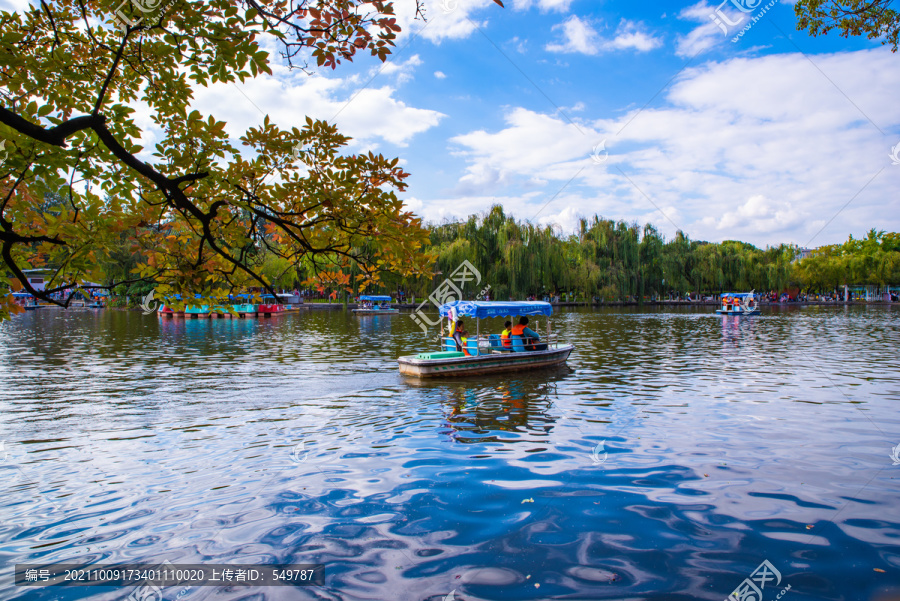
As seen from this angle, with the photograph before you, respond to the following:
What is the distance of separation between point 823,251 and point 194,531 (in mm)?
108188

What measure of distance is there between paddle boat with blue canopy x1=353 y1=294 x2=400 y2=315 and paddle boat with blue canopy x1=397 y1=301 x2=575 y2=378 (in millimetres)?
38784

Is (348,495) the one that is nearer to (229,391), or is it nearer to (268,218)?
(268,218)

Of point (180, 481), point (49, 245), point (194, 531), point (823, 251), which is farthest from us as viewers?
point (823, 251)

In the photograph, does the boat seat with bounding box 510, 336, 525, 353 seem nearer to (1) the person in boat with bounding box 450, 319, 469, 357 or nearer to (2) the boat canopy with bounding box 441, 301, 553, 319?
(2) the boat canopy with bounding box 441, 301, 553, 319

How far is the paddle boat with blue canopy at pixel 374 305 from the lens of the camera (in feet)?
186

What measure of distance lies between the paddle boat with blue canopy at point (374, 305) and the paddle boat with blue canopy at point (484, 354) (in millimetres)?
38784

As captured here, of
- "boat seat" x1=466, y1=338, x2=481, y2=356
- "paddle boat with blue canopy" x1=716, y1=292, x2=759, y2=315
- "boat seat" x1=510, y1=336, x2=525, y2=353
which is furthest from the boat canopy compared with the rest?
"paddle boat with blue canopy" x1=716, y1=292, x2=759, y2=315

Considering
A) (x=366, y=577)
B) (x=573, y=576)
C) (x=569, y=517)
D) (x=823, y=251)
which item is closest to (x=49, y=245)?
(x=366, y=577)

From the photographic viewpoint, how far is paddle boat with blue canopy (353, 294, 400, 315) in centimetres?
5659

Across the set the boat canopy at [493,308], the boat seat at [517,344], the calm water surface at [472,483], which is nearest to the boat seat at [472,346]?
the boat canopy at [493,308]

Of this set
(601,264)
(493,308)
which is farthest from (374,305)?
(493,308)

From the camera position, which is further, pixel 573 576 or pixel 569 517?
pixel 569 517

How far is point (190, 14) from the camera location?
3.62m

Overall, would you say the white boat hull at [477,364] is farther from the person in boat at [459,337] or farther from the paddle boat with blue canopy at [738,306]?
the paddle boat with blue canopy at [738,306]
